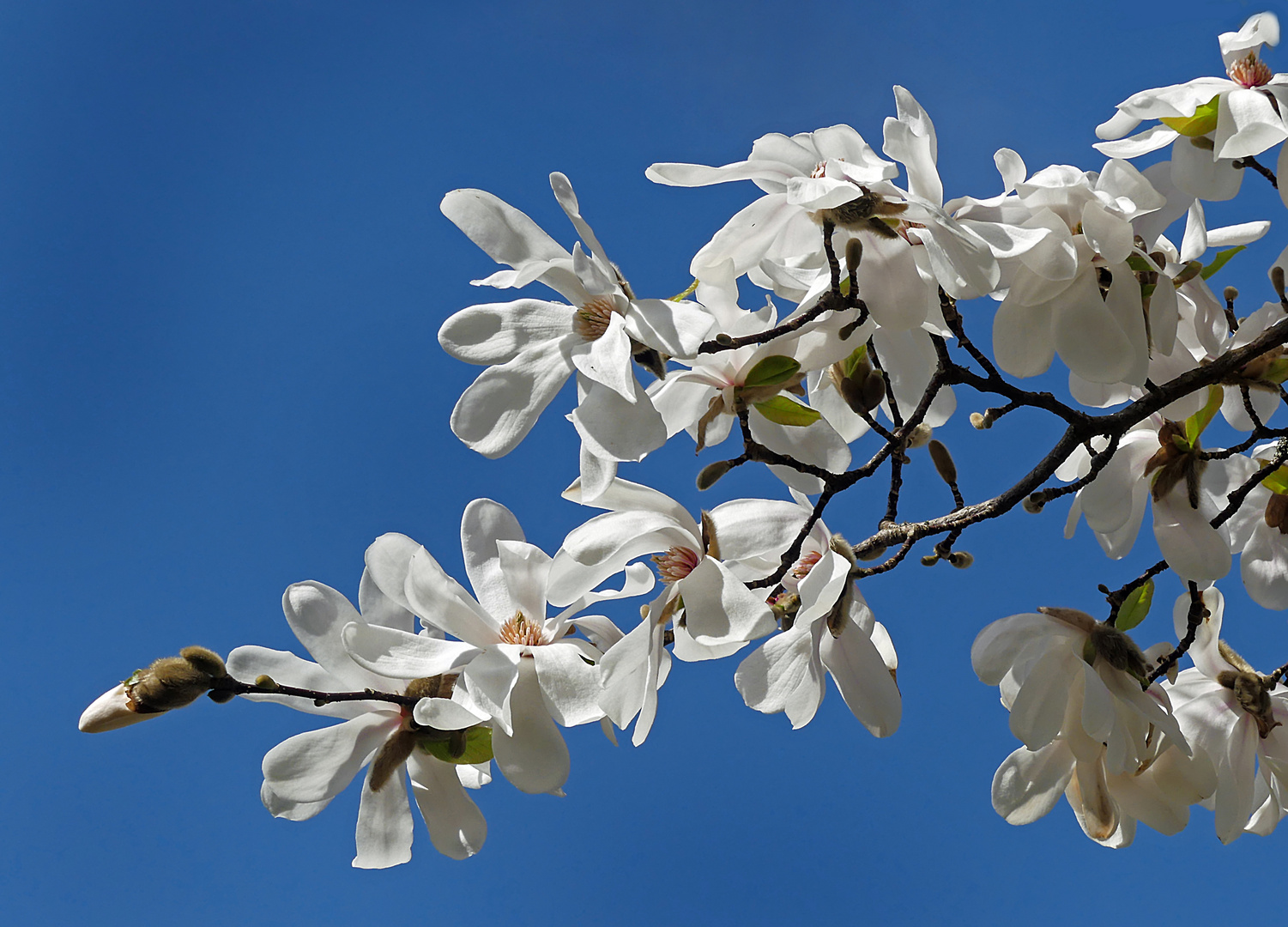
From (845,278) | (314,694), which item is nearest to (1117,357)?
(845,278)

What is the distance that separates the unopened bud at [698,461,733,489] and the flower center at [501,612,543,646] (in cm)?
17

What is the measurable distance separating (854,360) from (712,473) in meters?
0.17

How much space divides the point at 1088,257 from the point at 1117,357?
80 mm

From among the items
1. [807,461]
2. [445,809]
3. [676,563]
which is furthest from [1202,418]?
[445,809]

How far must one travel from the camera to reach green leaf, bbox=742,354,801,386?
697 mm

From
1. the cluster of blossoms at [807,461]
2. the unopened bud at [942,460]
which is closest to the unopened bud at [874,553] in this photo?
the cluster of blossoms at [807,461]

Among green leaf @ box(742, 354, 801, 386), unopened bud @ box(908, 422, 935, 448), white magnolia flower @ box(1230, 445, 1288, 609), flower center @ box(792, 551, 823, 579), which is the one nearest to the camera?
green leaf @ box(742, 354, 801, 386)

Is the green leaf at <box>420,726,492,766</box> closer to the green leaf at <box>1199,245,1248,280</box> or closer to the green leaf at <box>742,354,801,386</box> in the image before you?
the green leaf at <box>742,354,801,386</box>

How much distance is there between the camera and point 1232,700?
3.24ft

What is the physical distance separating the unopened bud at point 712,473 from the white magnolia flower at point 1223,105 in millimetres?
437

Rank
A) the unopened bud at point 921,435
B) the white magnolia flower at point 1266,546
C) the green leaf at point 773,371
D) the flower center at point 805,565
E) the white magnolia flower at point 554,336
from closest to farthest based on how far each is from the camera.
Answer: the white magnolia flower at point 554,336 < the green leaf at point 773,371 < the flower center at point 805,565 < the unopened bud at point 921,435 < the white magnolia flower at point 1266,546

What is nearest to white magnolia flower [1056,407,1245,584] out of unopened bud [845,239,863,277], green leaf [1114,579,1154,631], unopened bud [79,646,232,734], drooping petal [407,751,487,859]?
green leaf [1114,579,1154,631]

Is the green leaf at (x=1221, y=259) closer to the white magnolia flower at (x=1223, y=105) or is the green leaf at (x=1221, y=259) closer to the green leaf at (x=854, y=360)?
the white magnolia flower at (x=1223, y=105)

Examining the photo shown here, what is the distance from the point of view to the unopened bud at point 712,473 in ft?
2.45
